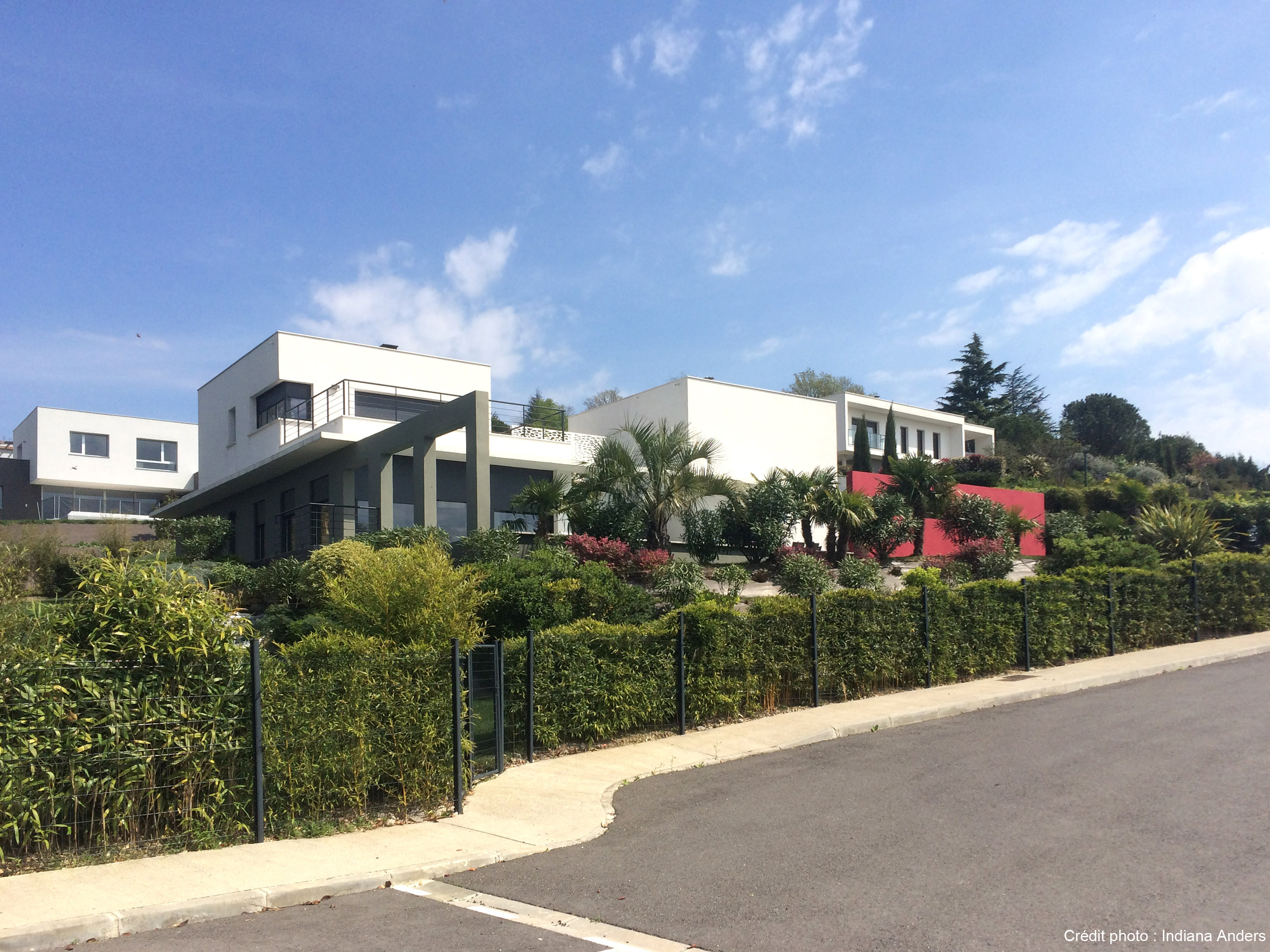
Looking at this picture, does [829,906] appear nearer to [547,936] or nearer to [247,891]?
[547,936]

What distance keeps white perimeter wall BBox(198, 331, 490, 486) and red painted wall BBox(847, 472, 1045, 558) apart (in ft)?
46.4

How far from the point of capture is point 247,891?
21.7 feet

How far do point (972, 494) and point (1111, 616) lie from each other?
37.6 ft

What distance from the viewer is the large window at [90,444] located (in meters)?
51.3

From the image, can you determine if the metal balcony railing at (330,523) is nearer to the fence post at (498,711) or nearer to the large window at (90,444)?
the fence post at (498,711)

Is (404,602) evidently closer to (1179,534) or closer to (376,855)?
(376,855)

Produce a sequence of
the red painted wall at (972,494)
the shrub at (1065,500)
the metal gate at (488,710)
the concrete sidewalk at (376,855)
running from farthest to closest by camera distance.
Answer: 1. the shrub at (1065,500)
2. the red painted wall at (972,494)
3. the metal gate at (488,710)
4. the concrete sidewalk at (376,855)

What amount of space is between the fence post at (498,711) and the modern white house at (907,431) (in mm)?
38847

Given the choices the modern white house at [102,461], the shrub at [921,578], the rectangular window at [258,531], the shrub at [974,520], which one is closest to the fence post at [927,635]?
the shrub at [921,578]

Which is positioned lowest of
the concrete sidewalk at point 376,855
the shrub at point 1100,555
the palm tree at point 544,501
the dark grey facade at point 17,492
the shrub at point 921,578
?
the concrete sidewalk at point 376,855

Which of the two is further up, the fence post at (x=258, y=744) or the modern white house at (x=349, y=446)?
the modern white house at (x=349, y=446)

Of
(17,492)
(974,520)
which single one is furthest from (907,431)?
(17,492)

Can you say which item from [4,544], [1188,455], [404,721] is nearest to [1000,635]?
[404,721]

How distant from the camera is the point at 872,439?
2163 inches
